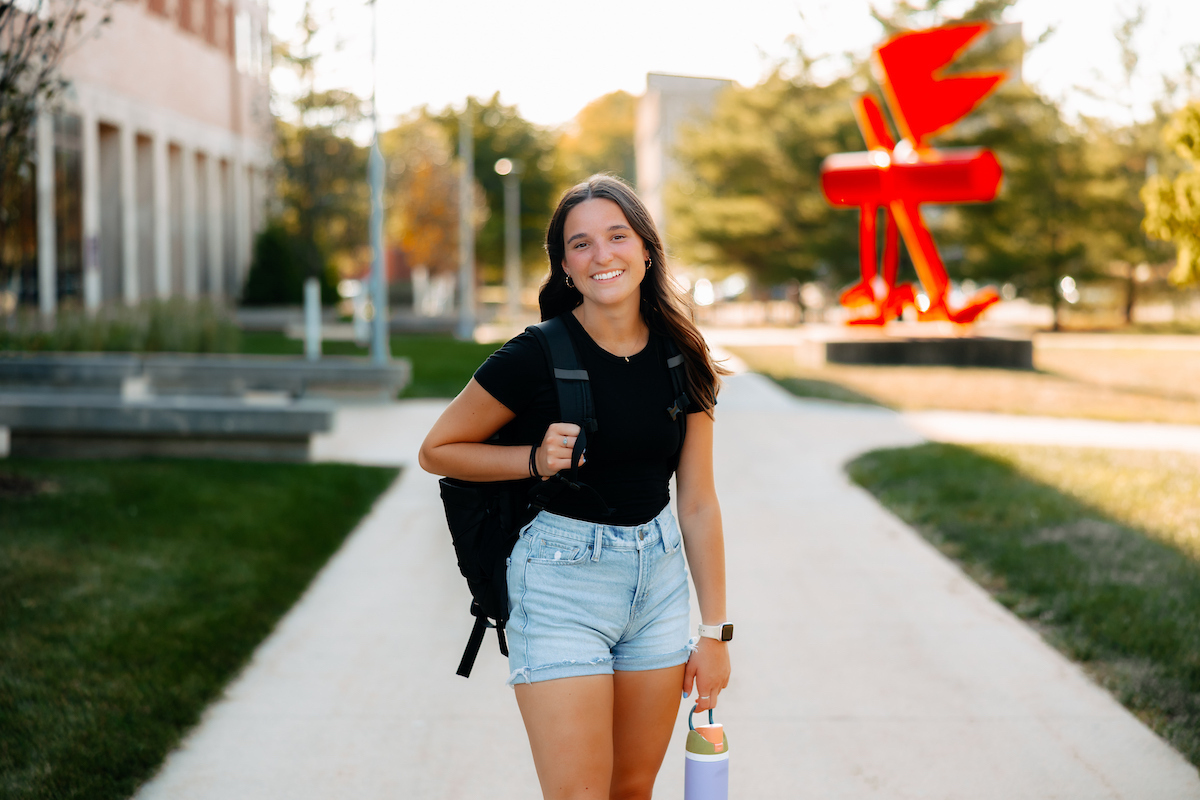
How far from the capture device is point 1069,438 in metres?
11.9

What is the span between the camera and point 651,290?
9.12ft

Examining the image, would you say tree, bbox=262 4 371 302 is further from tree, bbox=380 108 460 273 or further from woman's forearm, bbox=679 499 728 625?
woman's forearm, bbox=679 499 728 625

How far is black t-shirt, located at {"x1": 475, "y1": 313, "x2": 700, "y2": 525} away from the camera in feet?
8.27

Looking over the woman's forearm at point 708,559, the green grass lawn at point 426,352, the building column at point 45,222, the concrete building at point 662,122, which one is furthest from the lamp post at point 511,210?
the woman's forearm at point 708,559

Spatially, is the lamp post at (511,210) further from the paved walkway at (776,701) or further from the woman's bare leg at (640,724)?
the woman's bare leg at (640,724)

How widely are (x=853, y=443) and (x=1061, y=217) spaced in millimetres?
32091

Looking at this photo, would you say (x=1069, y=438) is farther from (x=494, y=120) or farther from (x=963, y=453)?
(x=494, y=120)

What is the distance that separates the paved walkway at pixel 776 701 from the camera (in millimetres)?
3959

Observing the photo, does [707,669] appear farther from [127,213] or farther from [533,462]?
[127,213]

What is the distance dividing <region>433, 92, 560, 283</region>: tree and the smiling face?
57.9 metres

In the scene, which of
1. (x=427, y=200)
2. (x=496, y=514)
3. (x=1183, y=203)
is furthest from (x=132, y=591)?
(x=427, y=200)

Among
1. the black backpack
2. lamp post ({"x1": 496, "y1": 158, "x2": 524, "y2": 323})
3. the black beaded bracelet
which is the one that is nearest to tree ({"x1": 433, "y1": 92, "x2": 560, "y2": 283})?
lamp post ({"x1": 496, "y1": 158, "x2": 524, "y2": 323})

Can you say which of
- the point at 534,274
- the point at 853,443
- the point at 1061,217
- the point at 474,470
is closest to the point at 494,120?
A: the point at 534,274

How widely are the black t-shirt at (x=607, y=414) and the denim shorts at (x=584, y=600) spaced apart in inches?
2.0
